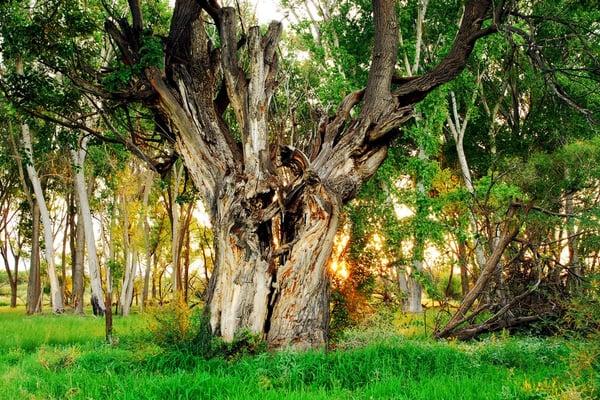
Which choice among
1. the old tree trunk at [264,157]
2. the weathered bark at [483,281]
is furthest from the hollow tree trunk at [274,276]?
the weathered bark at [483,281]

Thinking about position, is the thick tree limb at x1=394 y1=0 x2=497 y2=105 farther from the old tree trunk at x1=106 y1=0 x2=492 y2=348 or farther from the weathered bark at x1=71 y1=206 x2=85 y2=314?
the weathered bark at x1=71 y1=206 x2=85 y2=314

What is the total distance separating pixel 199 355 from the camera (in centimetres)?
696

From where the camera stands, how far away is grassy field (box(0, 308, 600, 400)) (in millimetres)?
4641

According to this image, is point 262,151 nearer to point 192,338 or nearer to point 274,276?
point 274,276

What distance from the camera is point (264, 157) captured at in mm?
7750

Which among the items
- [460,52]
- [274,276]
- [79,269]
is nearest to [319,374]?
[274,276]

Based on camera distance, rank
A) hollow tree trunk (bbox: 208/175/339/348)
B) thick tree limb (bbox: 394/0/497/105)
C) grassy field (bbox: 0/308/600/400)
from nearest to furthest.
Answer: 1. grassy field (bbox: 0/308/600/400)
2. hollow tree trunk (bbox: 208/175/339/348)
3. thick tree limb (bbox: 394/0/497/105)

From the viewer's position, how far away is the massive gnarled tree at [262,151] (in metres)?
7.32

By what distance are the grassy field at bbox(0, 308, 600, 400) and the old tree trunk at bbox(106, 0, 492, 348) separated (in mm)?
978

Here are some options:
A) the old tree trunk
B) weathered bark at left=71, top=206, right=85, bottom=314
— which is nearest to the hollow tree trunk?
the old tree trunk

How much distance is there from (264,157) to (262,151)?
0.10 metres

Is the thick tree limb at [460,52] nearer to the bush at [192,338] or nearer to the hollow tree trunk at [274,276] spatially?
the hollow tree trunk at [274,276]

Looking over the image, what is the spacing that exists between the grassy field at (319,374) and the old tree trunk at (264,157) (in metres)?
0.98

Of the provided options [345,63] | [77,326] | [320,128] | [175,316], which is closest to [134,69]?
[320,128]
